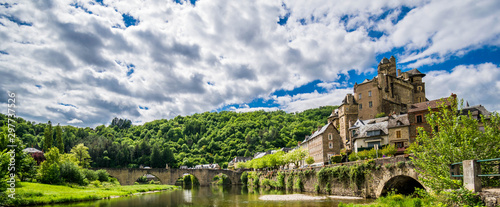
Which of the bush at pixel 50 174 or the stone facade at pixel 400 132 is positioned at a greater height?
A: the stone facade at pixel 400 132

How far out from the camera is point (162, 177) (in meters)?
86.2

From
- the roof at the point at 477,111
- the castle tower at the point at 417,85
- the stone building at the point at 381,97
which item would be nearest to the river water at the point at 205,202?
the roof at the point at 477,111

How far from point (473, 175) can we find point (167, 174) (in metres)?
82.4

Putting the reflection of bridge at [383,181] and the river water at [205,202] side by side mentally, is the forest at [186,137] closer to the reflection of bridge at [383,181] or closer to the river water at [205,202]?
the river water at [205,202]

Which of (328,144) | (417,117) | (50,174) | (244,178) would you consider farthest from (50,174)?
(244,178)

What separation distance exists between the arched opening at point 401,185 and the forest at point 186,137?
103 meters

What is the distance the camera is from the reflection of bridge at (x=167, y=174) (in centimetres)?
7725

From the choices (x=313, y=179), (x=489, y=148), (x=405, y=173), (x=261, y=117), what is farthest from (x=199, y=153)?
(x=489, y=148)

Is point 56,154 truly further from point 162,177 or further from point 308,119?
point 308,119

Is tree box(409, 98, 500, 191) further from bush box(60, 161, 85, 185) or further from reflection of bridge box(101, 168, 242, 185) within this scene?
reflection of bridge box(101, 168, 242, 185)

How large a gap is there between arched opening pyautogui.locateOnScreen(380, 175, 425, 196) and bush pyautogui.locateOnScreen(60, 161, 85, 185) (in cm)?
4404

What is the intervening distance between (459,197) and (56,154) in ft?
186

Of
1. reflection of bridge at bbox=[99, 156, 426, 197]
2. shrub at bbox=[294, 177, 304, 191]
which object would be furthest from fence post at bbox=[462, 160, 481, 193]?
shrub at bbox=[294, 177, 304, 191]

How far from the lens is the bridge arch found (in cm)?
3075
